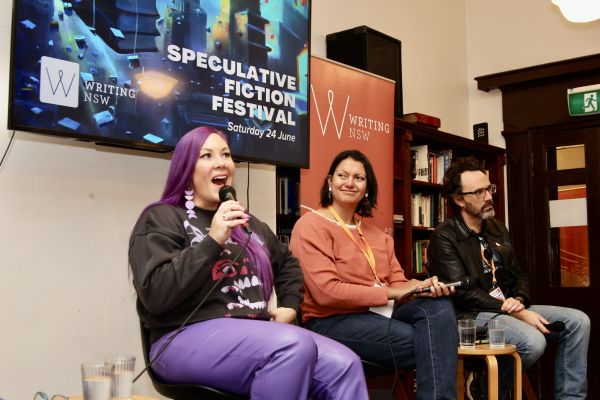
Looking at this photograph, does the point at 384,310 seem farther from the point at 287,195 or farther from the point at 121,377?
the point at 121,377

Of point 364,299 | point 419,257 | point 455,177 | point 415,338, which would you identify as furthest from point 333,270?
point 419,257

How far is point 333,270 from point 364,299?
6.4 inches

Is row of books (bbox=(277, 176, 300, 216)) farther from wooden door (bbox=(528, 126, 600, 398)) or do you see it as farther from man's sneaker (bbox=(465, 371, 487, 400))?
wooden door (bbox=(528, 126, 600, 398))

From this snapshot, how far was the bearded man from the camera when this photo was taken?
9.53 ft

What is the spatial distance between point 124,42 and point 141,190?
1.95ft

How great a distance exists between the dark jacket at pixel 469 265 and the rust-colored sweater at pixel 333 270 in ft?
1.26

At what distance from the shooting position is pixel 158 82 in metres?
2.39

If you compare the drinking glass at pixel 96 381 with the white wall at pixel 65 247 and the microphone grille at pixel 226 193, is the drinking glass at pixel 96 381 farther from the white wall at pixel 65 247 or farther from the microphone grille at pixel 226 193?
the white wall at pixel 65 247

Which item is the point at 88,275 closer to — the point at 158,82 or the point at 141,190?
the point at 141,190

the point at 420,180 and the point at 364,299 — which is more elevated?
the point at 420,180

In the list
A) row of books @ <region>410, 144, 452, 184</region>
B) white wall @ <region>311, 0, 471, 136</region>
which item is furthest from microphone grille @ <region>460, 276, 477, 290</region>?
white wall @ <region>311, 0, 471, 136</region>

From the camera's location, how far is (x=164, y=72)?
7.90 ft

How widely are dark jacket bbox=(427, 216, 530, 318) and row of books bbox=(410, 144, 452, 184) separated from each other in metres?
1.15

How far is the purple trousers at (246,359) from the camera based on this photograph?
166 centimetres
